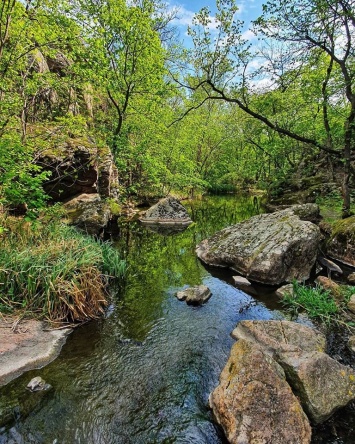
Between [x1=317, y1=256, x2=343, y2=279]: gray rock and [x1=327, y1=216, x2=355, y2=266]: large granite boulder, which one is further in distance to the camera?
[x1=327, y1=216, x2=355, y2=266]: large granite boulder

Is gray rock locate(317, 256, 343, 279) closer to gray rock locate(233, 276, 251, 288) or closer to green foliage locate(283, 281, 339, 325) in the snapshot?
green foliage locate(283, 281, 339, 325)

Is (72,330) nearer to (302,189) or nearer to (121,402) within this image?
(121,402)

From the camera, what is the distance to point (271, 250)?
28.3ft

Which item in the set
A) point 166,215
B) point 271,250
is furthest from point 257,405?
point 166,215

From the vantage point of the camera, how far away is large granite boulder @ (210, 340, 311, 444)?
3.18m

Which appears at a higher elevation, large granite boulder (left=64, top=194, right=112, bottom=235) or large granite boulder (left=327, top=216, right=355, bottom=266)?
large granite boulder (left=64, top=194, right=112, bottom=235)

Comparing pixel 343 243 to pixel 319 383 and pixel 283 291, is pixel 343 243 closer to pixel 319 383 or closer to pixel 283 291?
pixel 283 291

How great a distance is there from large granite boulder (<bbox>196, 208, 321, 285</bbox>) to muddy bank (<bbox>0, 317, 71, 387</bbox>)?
5888mm

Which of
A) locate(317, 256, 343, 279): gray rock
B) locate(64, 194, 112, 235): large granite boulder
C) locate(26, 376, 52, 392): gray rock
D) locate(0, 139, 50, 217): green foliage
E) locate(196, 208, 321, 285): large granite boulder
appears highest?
locate(0, 139, 50, 217): green foliage

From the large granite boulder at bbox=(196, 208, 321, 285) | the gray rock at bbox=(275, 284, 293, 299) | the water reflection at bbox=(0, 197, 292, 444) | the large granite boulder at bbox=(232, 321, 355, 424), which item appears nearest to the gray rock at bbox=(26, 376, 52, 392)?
the water reflection at bbox=(0, 197, 292, 444)

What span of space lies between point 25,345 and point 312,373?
5.10m

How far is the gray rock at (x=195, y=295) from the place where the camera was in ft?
23.8

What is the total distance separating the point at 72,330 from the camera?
19.5 ft

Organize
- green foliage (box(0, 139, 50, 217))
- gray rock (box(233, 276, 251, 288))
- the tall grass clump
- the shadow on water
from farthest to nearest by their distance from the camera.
Result: gray rock (box(233, 276, 251, 288)) → the tall grass clump → green foliage (box(0, 139, 50, 217)) → the shadow on water
